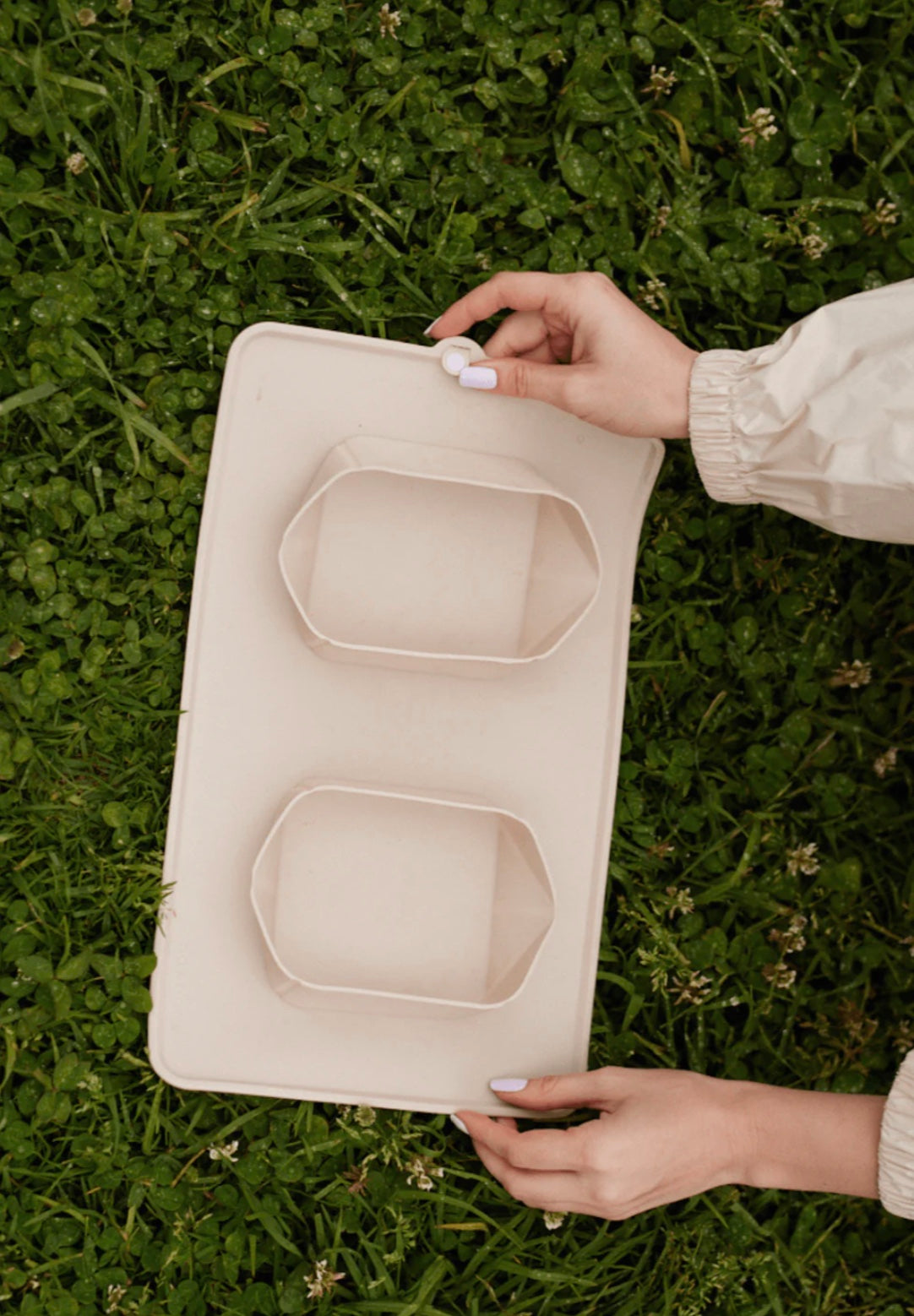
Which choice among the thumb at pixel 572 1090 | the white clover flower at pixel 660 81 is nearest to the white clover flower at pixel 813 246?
the white clover flower at pixel 660 81

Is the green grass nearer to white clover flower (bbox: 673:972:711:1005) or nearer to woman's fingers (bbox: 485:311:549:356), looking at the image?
white clover flower (bbox: 673:972:711:1005)

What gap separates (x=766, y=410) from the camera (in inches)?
52.9

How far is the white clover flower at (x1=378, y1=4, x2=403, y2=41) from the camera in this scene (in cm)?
153

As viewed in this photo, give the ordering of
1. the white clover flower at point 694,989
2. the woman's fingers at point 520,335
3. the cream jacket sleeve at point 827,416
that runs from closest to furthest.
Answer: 1. the cream jacket sleeve at point 827,416
2. the woman's fingers at point 520,335
3. the white clover flower at point 694,989

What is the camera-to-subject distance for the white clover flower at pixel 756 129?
5.29ft

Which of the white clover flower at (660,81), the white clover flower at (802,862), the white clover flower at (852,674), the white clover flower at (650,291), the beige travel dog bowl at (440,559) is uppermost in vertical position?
the white clover flower at (660,81)

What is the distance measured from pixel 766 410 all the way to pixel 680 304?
0.34 metres

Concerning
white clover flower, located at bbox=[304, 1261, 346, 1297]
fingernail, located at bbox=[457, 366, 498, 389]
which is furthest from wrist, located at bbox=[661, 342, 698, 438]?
white clover flower, located at bbox=[304, 1261, 346, 1297]

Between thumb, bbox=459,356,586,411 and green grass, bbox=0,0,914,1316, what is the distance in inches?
6.0

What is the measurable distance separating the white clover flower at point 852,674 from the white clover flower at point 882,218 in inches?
23.0

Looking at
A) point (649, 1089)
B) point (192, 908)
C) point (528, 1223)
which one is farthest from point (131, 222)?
point (528, 1223)

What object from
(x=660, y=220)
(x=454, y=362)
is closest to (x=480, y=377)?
(x=454, y=362)

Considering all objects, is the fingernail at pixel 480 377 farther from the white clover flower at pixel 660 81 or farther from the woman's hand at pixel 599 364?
the white clover flower at pixel 660 81

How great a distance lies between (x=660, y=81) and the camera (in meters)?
1.60
